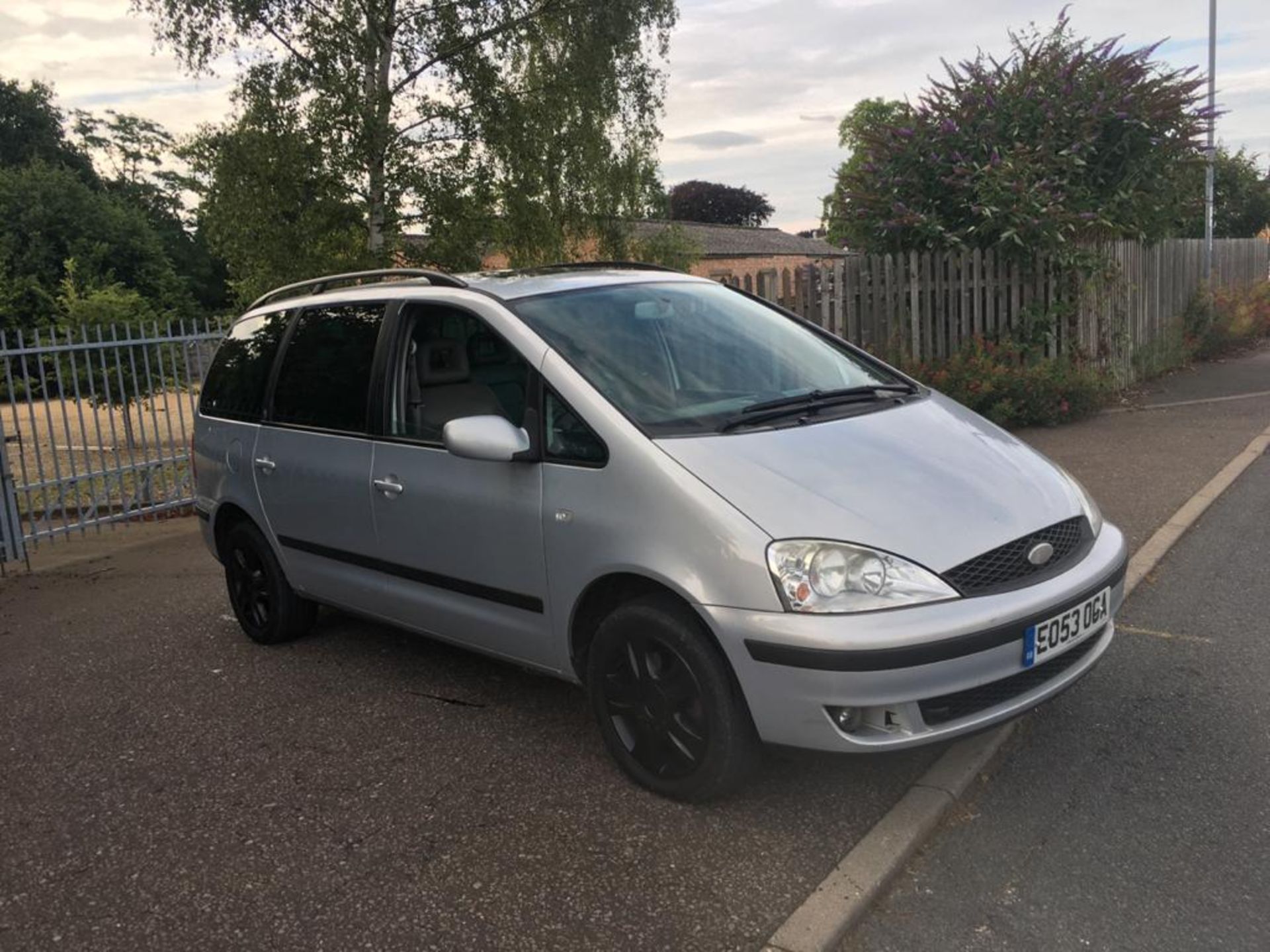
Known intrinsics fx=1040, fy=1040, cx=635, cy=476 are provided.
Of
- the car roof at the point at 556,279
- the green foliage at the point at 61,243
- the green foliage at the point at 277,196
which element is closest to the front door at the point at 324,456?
the car roof at the point at 556,279

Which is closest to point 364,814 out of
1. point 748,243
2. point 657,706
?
point 657,706

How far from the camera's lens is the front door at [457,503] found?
3561 millimetres

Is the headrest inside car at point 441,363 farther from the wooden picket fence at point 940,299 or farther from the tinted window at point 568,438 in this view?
the wooden picket fence at point 940,299

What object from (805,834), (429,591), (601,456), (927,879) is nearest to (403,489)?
(429,591)

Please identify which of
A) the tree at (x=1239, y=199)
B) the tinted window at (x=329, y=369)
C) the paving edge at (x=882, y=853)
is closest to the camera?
the paving edge at (x=882, y=853)

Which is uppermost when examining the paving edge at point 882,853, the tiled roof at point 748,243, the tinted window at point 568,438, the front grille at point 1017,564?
the tiled roof at point 748,243

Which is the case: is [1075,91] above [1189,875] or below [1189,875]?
above

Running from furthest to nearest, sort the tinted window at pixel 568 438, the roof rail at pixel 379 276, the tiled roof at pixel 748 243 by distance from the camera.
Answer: the tiled roof at pixel 748 243, the roof rail at pixel 379 276, the tinted window at pixel 568 438

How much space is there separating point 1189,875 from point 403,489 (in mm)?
2838

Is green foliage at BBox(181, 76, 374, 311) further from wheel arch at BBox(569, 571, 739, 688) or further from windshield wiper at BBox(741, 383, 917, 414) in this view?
wheel arch at BBox(569, 571, 739, 688)

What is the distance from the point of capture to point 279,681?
4.66 m

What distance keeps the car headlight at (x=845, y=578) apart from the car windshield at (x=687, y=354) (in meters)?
0.60

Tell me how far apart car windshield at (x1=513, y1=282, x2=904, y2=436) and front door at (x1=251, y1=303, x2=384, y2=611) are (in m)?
0.95

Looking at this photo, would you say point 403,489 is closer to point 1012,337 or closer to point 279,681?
point 279,681
